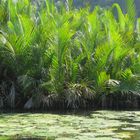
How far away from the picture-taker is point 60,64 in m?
15.5

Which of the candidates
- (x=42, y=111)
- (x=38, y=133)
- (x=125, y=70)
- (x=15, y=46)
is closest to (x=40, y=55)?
(x=15, y=46)

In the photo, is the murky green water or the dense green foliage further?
the dense green foliage

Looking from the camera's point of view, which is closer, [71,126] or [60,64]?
[71,126]

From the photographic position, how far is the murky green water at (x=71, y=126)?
9.88 metres

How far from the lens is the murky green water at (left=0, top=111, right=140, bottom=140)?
9.88 m

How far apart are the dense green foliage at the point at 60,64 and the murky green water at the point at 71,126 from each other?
1760mm

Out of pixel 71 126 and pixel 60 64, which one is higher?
pixel 60 64

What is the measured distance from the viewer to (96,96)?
15992 mm

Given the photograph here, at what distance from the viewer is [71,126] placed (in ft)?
36.8

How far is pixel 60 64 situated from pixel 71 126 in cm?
A: 464

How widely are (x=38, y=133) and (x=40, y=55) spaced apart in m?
5.99

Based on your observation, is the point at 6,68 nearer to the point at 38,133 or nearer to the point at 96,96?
the point at 96,96

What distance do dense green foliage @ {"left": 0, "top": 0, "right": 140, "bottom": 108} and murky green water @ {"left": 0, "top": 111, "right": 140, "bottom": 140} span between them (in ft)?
5.77

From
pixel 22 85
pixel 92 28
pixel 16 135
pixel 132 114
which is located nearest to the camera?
pixel 16 135
